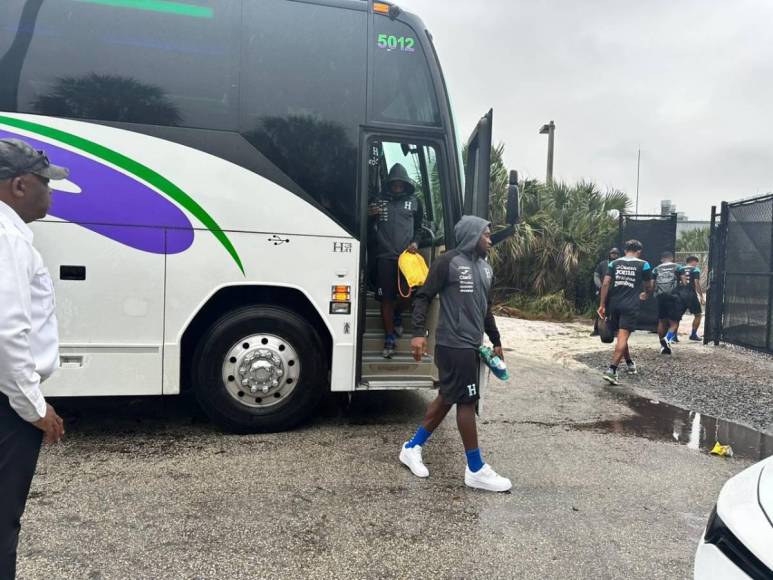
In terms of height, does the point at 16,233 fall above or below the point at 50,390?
above

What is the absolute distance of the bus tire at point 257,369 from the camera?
15.6ft

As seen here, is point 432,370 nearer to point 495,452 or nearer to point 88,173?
point 495,452

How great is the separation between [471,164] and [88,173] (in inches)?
125

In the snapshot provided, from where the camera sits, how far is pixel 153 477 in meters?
3.93

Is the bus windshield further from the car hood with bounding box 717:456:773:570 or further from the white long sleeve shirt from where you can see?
the car hood with bounding box 717:456:773:570

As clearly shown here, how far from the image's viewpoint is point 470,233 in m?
3.92

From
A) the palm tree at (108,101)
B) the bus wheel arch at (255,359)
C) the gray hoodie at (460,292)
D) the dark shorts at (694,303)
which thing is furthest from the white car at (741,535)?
the dark shorts at (694,303)

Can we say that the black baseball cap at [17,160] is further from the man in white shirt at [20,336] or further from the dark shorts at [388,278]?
the dark shorts at [388,278]

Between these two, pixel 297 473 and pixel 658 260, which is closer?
pixel 297 473

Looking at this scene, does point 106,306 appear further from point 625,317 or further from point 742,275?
point 742,275

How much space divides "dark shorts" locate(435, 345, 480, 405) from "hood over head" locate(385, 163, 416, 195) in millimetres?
2339

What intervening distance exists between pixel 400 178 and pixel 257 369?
241 cm

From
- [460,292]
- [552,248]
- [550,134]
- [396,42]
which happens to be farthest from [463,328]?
[550,134]

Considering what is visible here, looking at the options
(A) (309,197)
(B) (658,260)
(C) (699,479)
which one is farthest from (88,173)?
(B) (658,260)
